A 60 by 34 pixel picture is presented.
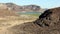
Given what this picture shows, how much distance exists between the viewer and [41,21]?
13594 millimetres

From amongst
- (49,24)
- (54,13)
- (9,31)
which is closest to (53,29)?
(49,24)

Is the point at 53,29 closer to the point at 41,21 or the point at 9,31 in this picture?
the point at 41,21

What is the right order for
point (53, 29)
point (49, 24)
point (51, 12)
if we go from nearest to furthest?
point (53, 29) → point (49, 24) → point (51, 12)

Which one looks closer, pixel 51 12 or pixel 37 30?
pixel 37 30

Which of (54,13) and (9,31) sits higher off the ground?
(54,13)

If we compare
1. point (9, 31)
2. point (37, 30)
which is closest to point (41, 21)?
point (37, 30)

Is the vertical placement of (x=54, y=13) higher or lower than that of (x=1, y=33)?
higher

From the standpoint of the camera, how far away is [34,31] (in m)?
12.5

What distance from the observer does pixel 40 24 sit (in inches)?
528

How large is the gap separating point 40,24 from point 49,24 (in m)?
0.74

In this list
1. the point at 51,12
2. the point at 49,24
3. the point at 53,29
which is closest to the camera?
the point at 53,29

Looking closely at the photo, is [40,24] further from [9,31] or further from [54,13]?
[9,31]

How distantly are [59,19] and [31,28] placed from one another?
1952 mm

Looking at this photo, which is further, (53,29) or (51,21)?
(51,21)
